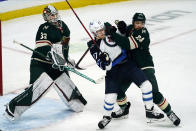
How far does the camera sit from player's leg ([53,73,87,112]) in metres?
4.61

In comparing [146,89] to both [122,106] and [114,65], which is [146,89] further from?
[122,106]

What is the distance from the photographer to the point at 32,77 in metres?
4.51

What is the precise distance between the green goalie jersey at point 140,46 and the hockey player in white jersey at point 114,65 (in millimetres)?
Result: 52

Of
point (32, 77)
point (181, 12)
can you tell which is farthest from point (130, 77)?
point (181, 12)

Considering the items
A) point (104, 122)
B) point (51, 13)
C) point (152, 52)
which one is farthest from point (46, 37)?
point (152, 52)

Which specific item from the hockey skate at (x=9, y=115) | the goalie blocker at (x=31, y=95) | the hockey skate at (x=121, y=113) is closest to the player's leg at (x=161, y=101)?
the hockey skate at (x=121, y=113)

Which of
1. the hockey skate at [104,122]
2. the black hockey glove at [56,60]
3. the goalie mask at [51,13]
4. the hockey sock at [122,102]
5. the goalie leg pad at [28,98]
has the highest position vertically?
the goalie mask at [51,13]

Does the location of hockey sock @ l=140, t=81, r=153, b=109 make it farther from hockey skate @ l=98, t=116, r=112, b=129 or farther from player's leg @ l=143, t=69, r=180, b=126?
hockey skate @ l=98, t=116, r=112, b=129

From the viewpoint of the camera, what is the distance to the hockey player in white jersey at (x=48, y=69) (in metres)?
4.45

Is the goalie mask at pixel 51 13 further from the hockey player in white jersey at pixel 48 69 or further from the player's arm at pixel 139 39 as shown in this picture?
the player's arm at pixel 139 39

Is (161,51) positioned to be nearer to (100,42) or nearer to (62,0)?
(100,42)

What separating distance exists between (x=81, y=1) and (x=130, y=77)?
20.7 feet

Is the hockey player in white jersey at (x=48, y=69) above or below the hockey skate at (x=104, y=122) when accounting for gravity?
above

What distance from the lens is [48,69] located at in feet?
15.0
